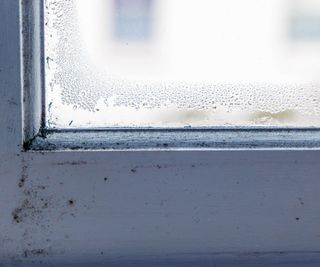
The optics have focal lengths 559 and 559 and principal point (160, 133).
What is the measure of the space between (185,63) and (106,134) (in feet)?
0.31

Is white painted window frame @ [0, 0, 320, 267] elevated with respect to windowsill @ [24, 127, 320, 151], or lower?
lower

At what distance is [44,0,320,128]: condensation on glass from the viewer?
460 millimetres

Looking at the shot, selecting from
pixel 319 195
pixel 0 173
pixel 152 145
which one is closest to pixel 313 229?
pixel 319 195

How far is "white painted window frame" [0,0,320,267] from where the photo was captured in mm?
→ 426

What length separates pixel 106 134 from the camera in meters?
0.45

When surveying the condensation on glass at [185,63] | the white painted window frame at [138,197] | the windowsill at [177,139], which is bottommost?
the white painted window frame at [138,197]

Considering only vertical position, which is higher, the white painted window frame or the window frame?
the window frame

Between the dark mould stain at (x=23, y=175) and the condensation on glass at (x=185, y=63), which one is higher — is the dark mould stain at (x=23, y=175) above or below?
below

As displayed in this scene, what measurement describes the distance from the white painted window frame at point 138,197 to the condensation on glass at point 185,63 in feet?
0.09

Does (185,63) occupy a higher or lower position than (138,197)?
higher

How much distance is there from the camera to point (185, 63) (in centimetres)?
48

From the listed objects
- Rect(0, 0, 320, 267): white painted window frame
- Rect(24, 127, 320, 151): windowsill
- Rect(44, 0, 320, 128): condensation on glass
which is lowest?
Rect(0, 0, 320, 267): white painted window frame

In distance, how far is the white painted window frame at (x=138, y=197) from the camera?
426 millimetres

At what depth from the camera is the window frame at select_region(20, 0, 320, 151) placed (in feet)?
1.40
